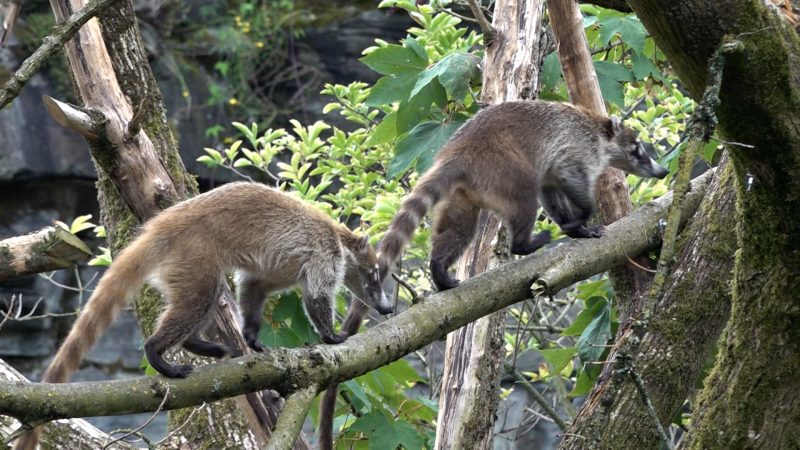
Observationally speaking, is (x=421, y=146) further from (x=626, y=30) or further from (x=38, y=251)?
(x=38, y=251)

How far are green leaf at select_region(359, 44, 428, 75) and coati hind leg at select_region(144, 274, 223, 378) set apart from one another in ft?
5.39

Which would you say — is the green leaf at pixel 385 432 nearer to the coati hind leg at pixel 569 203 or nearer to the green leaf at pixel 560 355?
the green leaf at pixel 560 355

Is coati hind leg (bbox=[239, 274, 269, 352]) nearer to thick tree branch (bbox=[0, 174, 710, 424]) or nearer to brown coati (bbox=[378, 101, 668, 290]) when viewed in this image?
brown coati (bbox=[378, 101, 668, 290])

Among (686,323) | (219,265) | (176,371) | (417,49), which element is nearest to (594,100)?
(417,49)

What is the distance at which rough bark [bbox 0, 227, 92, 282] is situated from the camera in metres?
4.53

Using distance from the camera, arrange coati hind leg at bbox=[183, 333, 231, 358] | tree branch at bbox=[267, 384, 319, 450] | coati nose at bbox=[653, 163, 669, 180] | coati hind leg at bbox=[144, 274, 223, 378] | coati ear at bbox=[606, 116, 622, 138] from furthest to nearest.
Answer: coati nose at bbox=[653, 163, 669, 180] < coati ear at bbox=[606, 116, 622, 138] < coati hind leg at bbox=[183, 333, 231, 358] < coati hind leg at bbox=[144, 274, 223, 378] < tree branch at bbox=[267, 384, 319, 450]

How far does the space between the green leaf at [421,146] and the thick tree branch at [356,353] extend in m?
0.93

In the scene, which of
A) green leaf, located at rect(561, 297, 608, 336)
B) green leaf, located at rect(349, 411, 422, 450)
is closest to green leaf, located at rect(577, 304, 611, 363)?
green leaf, located at rect(561, 297, 608, 336)

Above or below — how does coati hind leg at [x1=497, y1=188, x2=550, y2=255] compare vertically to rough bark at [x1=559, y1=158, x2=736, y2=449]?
above

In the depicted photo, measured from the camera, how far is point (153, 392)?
275 cm

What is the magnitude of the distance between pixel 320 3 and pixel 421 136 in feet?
25.9

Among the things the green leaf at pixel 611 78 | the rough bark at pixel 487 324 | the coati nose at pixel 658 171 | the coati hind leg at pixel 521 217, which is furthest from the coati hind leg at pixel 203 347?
the coati nose at pixel 658 171

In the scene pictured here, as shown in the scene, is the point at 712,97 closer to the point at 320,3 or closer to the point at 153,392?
the point at 153,392

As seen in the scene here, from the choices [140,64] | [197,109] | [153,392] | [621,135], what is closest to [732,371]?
[153,392]
